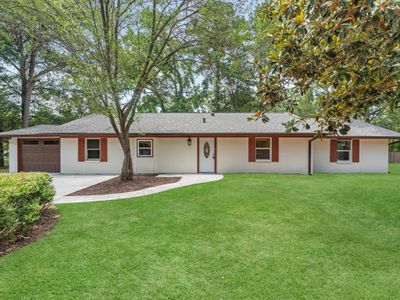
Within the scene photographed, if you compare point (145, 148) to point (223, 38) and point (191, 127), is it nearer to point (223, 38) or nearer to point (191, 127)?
point (191, 127)

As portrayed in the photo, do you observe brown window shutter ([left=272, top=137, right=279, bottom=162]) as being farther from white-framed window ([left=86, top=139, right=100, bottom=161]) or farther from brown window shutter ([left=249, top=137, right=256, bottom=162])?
white-framed window ([left=86, top=139, right=100, bottom=161])

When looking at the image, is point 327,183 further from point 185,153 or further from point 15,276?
point 15,276

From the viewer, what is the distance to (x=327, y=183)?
10031 mm

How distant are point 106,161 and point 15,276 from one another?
1084cm

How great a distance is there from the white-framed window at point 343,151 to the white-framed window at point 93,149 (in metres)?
12.9

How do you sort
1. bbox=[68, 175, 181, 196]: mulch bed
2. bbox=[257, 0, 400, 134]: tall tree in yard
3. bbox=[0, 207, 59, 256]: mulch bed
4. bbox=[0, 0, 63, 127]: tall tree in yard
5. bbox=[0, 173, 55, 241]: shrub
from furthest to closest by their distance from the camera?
bbox=[0, 0, 63, 127]: tall tree in yard < bbox=[68, 175, 181, 196]: mulch bed < bbox=[0, 207, 59, 256]: mulch bed < bbox=[0, 173, 55, 241]: shrub < bbox=[257, 0, 400, 134]: tall tree in yard

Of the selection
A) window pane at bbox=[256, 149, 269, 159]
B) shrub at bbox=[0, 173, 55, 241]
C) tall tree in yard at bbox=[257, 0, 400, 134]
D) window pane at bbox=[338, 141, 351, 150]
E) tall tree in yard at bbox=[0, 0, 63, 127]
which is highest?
tall tree in yard at bbox=[0, 0, 63, 127]

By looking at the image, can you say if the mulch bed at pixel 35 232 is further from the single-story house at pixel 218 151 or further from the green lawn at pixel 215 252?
the single-story house at pixel 218 151

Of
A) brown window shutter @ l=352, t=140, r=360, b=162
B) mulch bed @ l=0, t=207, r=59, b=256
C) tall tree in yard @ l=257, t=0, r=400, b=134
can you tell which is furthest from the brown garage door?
brown window shutter @ l=352, t=140, r=360, b=162

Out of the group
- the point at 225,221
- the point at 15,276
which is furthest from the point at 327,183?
the point at 15,276

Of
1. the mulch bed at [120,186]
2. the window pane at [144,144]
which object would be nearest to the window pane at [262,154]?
the mulch bed at [120,186]

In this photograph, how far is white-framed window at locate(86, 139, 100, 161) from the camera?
552 inches

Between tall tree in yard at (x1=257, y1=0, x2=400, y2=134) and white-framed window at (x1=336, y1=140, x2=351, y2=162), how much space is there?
999cm

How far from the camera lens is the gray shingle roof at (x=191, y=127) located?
13.4 metres
